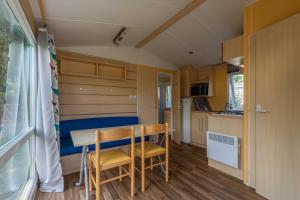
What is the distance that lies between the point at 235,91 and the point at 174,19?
2.49 m

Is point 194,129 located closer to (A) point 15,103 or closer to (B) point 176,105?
(B) point 176,105

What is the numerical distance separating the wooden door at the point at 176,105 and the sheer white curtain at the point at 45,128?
125 inches

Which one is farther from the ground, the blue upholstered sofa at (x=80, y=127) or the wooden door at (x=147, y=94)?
the wooden door at (x=147, y=94)

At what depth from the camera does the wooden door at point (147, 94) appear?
13.0 ft

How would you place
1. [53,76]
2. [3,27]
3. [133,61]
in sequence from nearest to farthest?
[3,27], [53,76], [133,61]

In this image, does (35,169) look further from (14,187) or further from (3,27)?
(3,27)

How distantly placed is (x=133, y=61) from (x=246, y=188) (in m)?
3.39

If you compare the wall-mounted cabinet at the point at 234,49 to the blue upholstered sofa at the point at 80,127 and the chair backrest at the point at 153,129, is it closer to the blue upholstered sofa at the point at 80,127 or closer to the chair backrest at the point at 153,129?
the chair backrest at the point at 153,129

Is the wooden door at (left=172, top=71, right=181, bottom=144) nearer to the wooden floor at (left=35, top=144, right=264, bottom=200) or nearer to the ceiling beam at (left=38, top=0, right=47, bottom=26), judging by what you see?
the wooden floor at (left=35, top=144, right=264, bottom=200)

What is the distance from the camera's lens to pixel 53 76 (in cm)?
211

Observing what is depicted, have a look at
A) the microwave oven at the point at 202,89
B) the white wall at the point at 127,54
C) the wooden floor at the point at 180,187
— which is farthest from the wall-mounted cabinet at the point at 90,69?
the microwave oven at the point at 202,89

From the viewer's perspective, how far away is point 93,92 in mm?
3256

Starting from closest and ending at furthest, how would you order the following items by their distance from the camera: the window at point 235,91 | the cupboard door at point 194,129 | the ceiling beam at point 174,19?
1. the ceiling beam at point 174,19
2. the window at point 235,91
3. the cupboard door at point 194,129

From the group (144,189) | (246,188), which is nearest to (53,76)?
(144,189)
